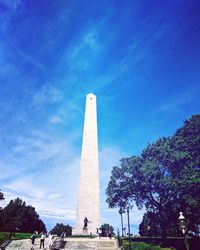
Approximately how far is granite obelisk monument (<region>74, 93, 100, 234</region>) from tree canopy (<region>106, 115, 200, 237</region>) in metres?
2.88

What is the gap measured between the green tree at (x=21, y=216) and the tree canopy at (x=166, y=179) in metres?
31.3

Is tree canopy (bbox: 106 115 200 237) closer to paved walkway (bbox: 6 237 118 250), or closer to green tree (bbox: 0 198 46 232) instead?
paved walkway (bbox: 6 237 118 250)

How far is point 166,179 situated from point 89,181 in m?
11.7

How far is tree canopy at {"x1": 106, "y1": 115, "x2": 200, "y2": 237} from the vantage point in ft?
86.5

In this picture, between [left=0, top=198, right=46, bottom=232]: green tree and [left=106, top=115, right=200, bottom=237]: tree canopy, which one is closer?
[left=106, top=115, right=200, bottom=237]: tree canopy

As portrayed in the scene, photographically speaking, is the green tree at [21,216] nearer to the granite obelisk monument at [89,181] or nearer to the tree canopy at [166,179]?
the granite obelisk monument at [89,181]

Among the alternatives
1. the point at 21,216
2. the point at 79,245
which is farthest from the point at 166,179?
the point at 21,216

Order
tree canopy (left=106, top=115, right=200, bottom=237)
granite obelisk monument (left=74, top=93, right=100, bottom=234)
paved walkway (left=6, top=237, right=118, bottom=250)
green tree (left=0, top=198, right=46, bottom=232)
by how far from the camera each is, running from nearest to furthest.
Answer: paved walkway (left=6, top=237, right=118, bottom=250) < tree canopy (left=106, top=115, right=200, bottom=237) < granite obelisk monument (left=74, top=93, right=100, bottom=234) < green tree (left=0, top=198, right=46, bottom=232)

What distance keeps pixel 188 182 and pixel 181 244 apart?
7.90 meters

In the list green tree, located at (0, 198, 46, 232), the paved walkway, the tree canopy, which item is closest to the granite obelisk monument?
the tree canopy

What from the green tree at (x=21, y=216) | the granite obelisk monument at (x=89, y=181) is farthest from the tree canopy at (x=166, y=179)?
the green tree at (x=21, y=216)

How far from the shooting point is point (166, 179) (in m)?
28.3

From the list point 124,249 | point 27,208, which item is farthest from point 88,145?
point 27,208

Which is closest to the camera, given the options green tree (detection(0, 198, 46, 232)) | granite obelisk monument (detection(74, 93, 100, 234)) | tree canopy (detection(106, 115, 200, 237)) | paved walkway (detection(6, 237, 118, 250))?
paved walkway (detection(6, 237, 118, 250))
